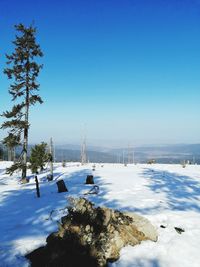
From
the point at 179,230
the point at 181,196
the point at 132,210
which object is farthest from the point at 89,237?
the point at 181,196

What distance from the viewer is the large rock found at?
7062 mm

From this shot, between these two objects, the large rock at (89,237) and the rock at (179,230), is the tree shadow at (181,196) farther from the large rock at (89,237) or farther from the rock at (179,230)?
the large rock at (89,237)

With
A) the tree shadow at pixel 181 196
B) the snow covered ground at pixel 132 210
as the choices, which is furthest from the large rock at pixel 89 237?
the tree shadow at pixel 181 196

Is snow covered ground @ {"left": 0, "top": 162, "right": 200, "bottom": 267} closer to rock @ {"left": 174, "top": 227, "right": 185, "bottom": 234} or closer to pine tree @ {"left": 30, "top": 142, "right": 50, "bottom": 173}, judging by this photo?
rock @ {"left": 174, "top": 227, "right": 185, "bottom": 234}

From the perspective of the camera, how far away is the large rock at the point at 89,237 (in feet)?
23.2

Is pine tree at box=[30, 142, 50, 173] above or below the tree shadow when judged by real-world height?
above

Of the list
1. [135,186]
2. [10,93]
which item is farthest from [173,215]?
[10,93]

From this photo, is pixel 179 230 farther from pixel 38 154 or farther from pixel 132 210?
pixel 38 154

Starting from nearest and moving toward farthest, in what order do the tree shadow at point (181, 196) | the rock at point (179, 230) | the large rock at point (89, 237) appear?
the large rock at point (89, 237), the rock at point (179, 230), the tree shadow at point (181, 196)

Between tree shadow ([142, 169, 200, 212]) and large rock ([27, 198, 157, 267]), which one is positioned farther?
tree shadow ([142, 169, 200, 212])

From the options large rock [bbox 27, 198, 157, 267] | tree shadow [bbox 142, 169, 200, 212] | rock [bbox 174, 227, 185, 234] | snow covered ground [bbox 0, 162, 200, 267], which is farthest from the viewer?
tree shadow [bbox 142, 169, 200, 212]

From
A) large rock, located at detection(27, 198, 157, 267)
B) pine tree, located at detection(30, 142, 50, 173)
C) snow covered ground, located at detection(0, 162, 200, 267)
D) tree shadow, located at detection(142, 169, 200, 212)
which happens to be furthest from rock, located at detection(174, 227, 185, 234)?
pine tree, located at detection(30, 142, 50, 173)

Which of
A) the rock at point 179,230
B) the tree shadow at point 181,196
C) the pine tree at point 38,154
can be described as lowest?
the rock at point 179,230

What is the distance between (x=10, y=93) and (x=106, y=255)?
767 inches
